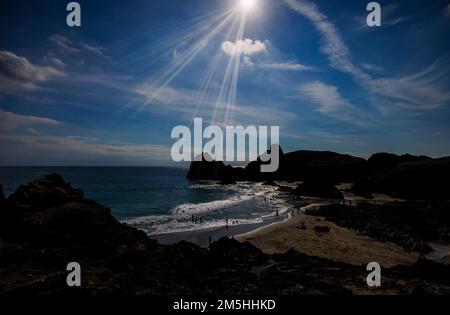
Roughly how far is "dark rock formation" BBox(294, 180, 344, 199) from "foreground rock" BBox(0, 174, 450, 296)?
60.8 m

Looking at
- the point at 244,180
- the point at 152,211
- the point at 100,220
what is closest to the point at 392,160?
the point at 244,180

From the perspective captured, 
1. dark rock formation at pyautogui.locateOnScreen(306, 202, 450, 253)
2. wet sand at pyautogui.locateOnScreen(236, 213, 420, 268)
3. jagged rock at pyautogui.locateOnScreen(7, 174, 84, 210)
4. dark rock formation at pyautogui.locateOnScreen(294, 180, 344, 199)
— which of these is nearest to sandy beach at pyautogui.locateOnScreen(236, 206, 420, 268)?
wet sand at pyautogui.locateOnScreen(236, 213, 420, 268)

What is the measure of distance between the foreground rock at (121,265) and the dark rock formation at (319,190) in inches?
2394

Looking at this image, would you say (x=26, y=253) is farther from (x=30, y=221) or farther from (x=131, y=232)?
(x=131, y=232)

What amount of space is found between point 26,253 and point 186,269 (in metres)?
9.65

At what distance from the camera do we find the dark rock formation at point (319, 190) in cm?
7944

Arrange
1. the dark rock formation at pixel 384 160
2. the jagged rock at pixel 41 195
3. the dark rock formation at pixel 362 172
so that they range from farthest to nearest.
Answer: the dark rock formation at pixel 384 160 → the dark rock formation at pixel 362 172 → the jagged rock at pixel 41 195

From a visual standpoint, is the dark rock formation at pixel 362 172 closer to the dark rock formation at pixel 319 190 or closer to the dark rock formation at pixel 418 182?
the dark rock formation at pixel 418 182

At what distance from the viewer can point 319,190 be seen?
8300 cm

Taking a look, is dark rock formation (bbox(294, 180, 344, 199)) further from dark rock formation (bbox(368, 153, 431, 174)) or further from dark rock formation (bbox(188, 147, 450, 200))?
dark rock formation (bbox(368, 153, 431, 174))

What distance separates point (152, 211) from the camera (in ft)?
189

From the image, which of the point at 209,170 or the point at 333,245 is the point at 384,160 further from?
the point at 333,245

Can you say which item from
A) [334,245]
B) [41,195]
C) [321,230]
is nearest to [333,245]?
[334,245]

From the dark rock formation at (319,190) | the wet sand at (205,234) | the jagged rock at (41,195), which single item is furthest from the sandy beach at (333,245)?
the dark rock formation at (319,190)
